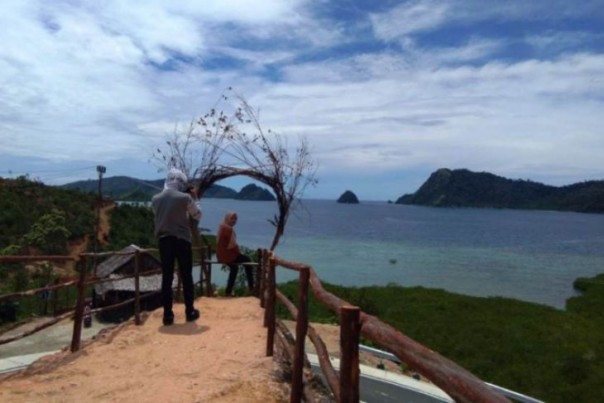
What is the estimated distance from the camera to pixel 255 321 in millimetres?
6844

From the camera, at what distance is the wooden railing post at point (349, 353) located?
93.7 inches

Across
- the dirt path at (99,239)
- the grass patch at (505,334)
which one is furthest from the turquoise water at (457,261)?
the dirt path at (99,239)

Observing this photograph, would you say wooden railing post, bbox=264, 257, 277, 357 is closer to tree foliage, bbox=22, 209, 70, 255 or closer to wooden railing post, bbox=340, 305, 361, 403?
wooden railing post, bbox=340, 305, 361, 403

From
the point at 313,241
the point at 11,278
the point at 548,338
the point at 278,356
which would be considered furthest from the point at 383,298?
the point at 313,241

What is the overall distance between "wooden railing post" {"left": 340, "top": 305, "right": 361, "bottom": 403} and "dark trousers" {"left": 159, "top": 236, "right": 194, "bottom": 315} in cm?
407

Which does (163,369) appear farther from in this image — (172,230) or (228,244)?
(228,244)

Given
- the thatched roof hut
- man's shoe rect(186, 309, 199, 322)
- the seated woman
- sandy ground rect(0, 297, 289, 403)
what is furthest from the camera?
the thatched roof hut

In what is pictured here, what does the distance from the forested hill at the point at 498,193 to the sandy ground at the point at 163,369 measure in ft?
497

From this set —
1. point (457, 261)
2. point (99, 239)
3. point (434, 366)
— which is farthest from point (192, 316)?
point (457, 261)

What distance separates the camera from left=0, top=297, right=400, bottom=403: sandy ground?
4.12 meters

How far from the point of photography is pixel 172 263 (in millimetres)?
6402

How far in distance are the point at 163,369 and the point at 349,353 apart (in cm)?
284

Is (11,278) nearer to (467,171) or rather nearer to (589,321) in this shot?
(589,321)

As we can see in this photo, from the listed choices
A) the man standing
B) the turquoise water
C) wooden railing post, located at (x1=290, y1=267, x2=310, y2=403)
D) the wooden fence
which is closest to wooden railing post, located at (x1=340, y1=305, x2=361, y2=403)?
the wooden fence
